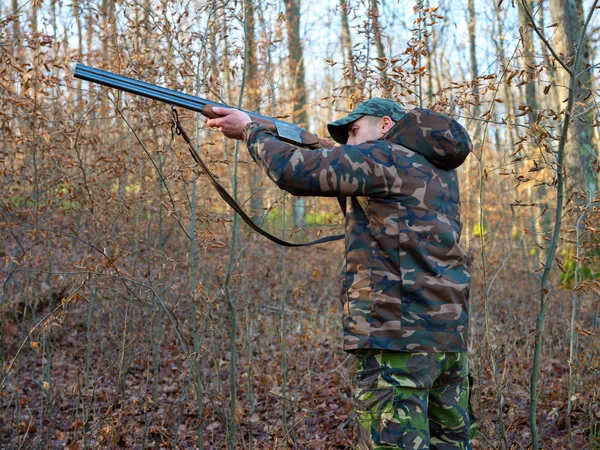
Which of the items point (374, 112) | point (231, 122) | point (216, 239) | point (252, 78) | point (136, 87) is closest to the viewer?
point (374, 112)

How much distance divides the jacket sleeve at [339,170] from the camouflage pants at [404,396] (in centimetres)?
72

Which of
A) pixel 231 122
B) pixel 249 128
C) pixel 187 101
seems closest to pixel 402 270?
pixel 249 128

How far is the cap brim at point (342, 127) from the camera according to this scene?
9.23 feet

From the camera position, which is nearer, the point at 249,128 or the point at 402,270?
the point at 402,270

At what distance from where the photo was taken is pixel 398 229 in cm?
251

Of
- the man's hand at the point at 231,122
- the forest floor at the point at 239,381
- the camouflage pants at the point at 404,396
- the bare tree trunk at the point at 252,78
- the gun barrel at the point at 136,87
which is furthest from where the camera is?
the bare tree trunk at the point at 252,78

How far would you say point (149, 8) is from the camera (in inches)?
164

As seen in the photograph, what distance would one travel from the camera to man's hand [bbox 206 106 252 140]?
2998 mm

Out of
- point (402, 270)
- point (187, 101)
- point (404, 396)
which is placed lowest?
point (404, 396)

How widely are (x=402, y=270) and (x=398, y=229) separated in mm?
180

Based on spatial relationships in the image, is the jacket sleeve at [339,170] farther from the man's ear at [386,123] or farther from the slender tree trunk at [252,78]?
the slender tree trunk at [252,78]

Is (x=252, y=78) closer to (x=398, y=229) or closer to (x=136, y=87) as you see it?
(x=136, y=87)

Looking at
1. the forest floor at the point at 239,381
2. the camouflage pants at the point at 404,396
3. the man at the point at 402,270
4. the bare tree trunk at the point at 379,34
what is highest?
the bare tree trunk at the point at 379,34

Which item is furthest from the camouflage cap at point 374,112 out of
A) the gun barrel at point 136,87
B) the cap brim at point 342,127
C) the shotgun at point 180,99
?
the gun barrel at point 136,87
